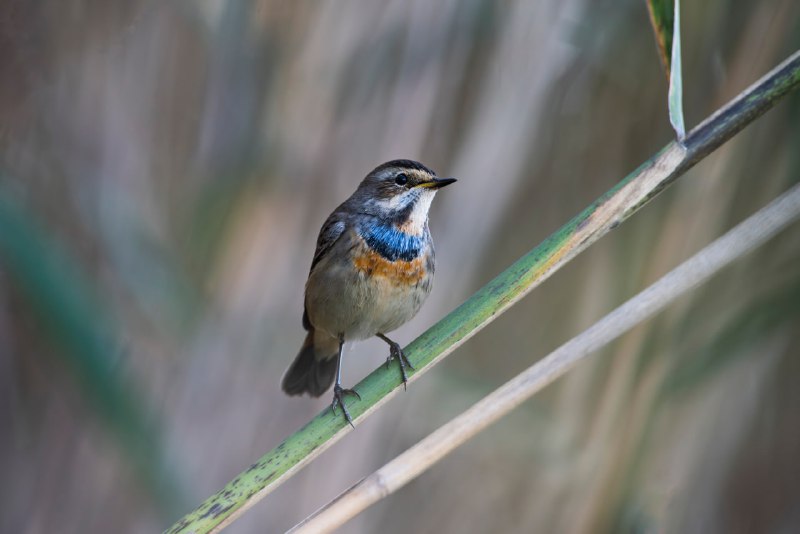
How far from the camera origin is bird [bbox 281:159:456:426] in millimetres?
2574

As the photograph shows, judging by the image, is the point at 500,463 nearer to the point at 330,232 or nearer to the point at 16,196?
the point at 330,232

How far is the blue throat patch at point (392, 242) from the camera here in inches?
102

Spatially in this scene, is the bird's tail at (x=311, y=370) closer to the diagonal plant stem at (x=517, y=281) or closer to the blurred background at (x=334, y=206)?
the blurred background at (x=334, y=206)

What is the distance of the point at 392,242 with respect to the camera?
2621mm

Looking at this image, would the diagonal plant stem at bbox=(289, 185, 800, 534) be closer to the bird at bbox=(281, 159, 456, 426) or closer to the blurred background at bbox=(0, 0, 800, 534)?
the blurred background at bbox=(0, 0, 800, 534)

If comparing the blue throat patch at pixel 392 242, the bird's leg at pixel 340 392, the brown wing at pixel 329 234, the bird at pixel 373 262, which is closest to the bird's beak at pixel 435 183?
the bird at pixel 373 262

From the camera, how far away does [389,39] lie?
2.62 m

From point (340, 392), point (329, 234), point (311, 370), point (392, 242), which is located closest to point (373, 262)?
point (392, 242)

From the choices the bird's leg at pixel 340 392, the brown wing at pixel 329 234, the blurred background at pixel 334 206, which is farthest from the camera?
the brown wing at pixel 329 234

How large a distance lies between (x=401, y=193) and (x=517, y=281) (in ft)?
3.51

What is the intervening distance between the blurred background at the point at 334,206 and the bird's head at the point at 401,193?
0.25ft

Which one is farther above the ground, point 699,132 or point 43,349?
point 43,349

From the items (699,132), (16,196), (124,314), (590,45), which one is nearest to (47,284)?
(16,196)

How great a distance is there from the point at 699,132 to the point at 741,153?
907mm
